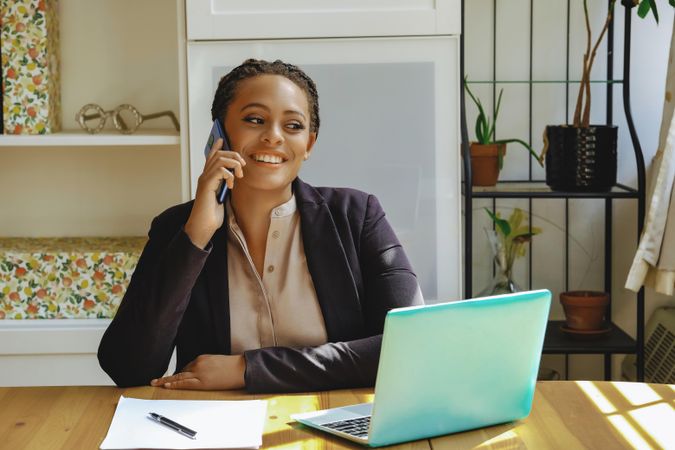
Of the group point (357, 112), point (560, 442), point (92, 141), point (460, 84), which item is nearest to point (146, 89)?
point (92, 141)

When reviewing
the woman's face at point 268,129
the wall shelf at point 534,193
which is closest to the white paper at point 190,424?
the woman's face at point 268,129

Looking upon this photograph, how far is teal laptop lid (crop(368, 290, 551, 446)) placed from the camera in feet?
3.99

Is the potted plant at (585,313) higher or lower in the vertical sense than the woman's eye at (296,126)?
lower

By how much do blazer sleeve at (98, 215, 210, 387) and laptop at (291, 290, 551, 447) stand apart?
393mm

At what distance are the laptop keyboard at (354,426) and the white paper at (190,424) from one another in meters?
0.10

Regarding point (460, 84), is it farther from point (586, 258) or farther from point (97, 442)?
point (97, 442)

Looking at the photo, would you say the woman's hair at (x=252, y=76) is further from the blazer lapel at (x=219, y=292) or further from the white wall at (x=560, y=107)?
the white wall at (x=560, y=107)

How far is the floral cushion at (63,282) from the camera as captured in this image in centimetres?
270

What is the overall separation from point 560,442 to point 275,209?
0.74 m

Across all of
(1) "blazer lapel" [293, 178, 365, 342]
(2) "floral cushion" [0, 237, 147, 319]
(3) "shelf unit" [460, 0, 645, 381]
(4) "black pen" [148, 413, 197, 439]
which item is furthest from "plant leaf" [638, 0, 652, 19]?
(4) "black pen" [148, 413, 197, 439]

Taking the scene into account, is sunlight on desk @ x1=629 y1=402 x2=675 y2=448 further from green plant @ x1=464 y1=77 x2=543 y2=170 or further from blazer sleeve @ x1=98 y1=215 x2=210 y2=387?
green plant @ x1=464 y1=77 x2=543 y2=170

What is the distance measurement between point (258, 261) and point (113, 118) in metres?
1.22

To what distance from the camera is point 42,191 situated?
3039 millimetres

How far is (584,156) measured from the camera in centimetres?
265
